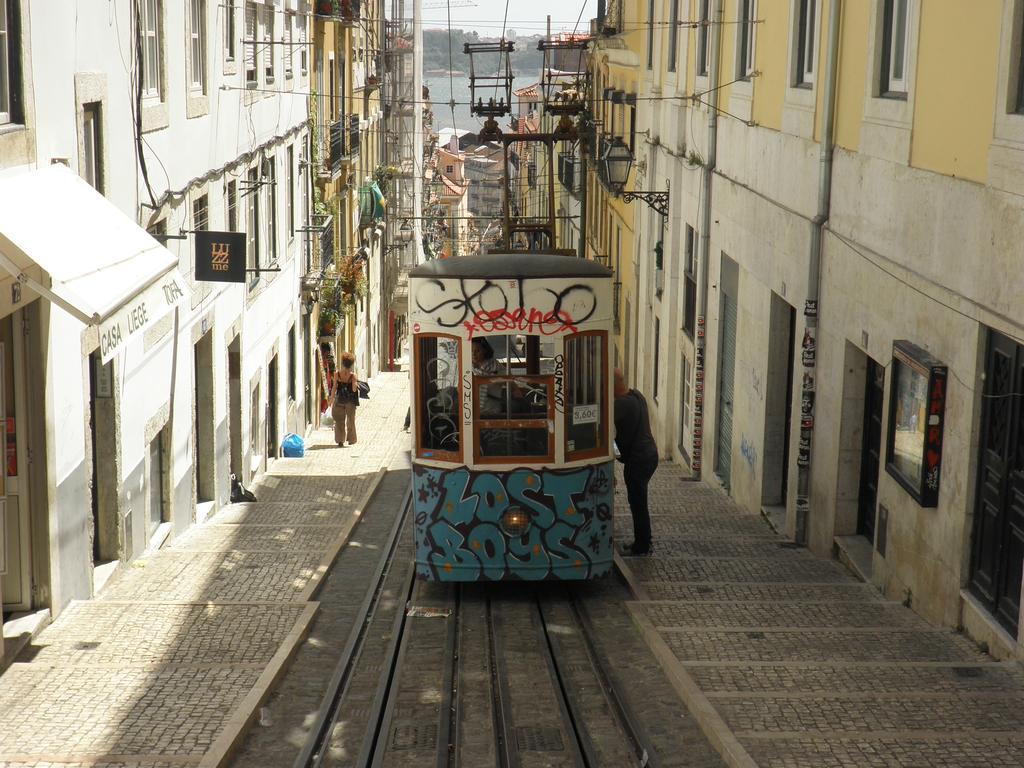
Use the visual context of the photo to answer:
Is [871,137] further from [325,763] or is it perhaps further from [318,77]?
[318,77]

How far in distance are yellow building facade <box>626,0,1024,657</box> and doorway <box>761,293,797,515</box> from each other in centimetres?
2

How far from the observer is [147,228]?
13.2m

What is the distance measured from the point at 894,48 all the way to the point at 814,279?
Result: 239 centimetres

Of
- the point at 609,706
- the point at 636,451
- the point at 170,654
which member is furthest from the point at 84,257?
the point at 636,451

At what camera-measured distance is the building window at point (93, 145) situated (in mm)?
11172

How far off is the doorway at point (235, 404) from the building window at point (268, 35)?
5402 millimetres

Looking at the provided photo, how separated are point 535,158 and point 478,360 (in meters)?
44.3

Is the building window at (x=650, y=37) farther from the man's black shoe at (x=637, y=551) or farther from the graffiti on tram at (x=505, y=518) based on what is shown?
the graffiti on tram at (x=505, y=518)

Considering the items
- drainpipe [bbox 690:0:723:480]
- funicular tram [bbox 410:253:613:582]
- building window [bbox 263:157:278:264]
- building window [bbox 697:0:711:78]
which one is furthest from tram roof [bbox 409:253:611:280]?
building window [bbox 263:157:278:264]

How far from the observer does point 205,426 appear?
16938 millimetres

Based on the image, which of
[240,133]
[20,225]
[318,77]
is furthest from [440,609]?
[318,77]

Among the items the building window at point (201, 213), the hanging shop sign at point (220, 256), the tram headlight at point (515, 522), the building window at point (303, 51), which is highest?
the building window at point (303, 51)

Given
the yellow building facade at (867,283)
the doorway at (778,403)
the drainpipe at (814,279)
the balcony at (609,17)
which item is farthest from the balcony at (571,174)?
the drainpipe at (814,279)

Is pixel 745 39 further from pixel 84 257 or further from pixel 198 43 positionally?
pixel 84 257
